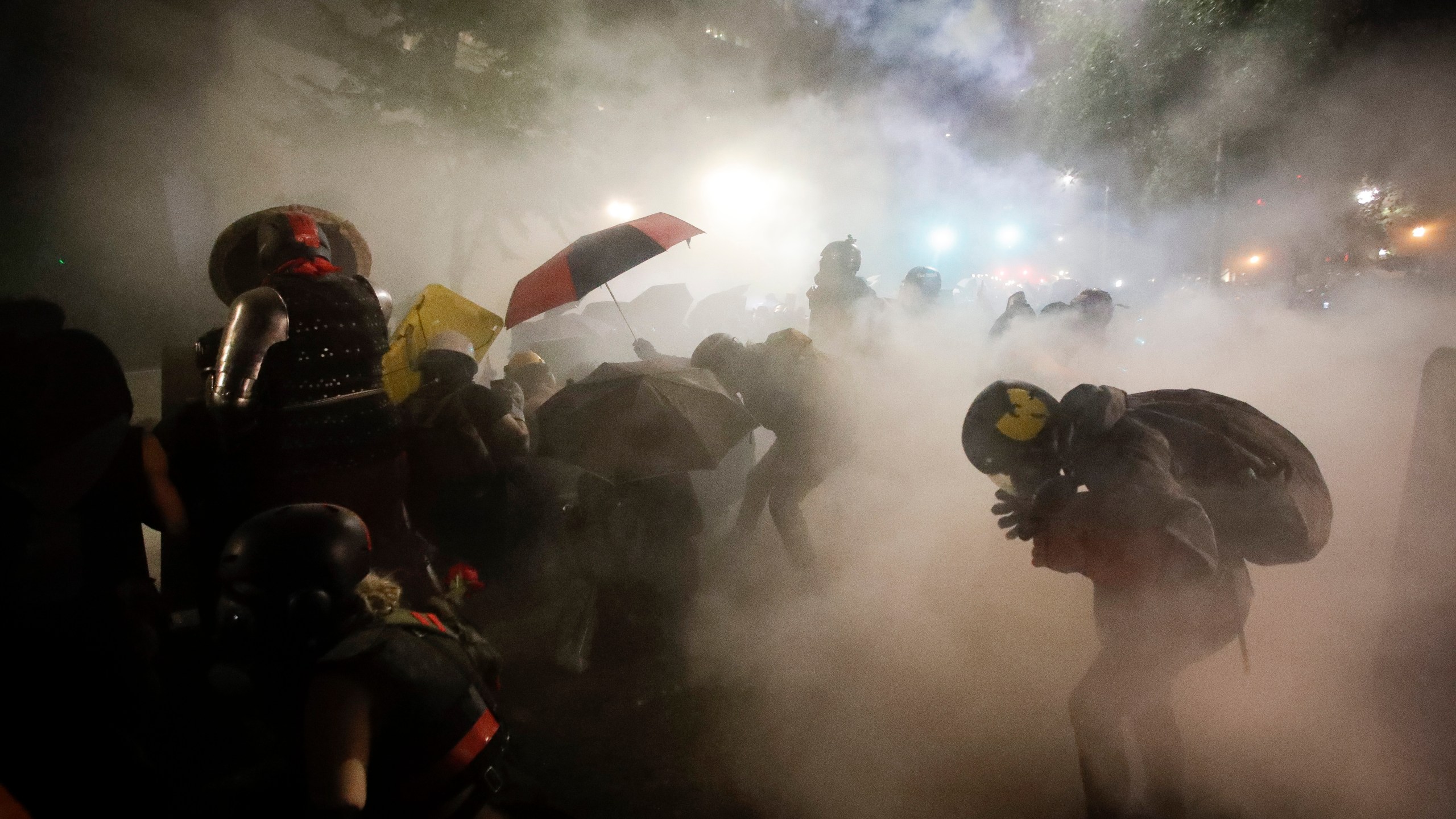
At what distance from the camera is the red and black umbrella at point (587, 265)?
4188mm

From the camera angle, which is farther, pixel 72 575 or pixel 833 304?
pixel 833 304

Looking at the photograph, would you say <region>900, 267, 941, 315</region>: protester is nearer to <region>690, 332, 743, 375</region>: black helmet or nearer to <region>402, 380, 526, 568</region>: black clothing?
<region>690, 332, 743, 375</region>: black helmet

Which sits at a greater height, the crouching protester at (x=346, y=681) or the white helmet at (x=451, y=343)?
the white helmet at (x=451, y=343)

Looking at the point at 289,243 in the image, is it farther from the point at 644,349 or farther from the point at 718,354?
the point at 644,349

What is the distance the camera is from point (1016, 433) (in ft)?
7.14

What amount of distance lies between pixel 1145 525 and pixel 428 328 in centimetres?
400

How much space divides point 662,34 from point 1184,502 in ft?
46.4

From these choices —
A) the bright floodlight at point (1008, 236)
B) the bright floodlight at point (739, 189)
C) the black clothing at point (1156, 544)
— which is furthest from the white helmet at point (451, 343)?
the bright floodlight at point (1008, 236)

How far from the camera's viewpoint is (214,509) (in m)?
2.39

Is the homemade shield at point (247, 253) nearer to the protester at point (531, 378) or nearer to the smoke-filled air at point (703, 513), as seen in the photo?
the smoke-filled air at point (703, 513)

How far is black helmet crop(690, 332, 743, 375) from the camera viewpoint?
13.7ft

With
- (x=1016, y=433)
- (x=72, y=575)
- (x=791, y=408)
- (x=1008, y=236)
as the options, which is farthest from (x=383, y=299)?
(x=1008, y=236)

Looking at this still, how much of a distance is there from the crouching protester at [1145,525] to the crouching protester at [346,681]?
1708 millimetres

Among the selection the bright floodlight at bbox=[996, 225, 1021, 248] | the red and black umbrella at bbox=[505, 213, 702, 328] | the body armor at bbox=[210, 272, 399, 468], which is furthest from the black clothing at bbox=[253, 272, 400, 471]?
the bright floodlight at bbox=[996, 225, 1021, 248]
